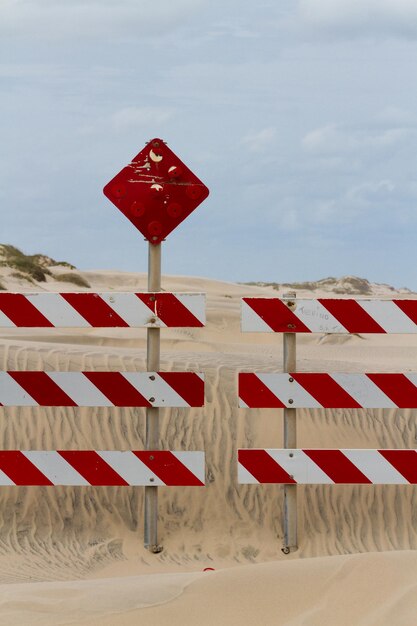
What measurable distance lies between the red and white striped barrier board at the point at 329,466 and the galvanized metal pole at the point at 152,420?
0.63 m

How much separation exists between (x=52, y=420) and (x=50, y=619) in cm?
383

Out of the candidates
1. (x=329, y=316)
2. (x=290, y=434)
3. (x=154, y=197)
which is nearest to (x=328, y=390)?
(x=290, y=434)

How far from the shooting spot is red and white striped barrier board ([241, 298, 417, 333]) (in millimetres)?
7020

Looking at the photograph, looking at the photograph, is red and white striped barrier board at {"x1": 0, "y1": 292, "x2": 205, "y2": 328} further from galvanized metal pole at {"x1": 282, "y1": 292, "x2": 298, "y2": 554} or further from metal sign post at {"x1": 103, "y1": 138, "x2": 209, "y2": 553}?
galvanized metal pole at {"x1": 282, "y1": 292, "x2": 298, "y2": 554}

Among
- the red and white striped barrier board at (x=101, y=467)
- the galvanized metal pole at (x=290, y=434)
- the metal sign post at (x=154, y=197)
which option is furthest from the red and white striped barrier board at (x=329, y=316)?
the red and white striped barrier board at (x=101, y=467)

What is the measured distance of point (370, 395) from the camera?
7059mm

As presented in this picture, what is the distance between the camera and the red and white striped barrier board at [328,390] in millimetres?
7016

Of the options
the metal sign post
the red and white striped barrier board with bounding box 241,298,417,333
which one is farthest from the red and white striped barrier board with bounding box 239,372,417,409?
the metal sign post

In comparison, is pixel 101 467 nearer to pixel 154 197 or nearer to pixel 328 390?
pixel 328 390

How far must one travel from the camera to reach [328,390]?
7.05 m

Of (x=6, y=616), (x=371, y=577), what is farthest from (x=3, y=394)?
(x=371, y=577)

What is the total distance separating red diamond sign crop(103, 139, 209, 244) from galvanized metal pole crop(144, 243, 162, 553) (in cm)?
16

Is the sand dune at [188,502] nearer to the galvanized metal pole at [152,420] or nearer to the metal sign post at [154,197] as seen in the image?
the galvanized metal pole at [152,420]

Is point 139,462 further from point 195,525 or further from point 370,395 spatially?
point 370,395
